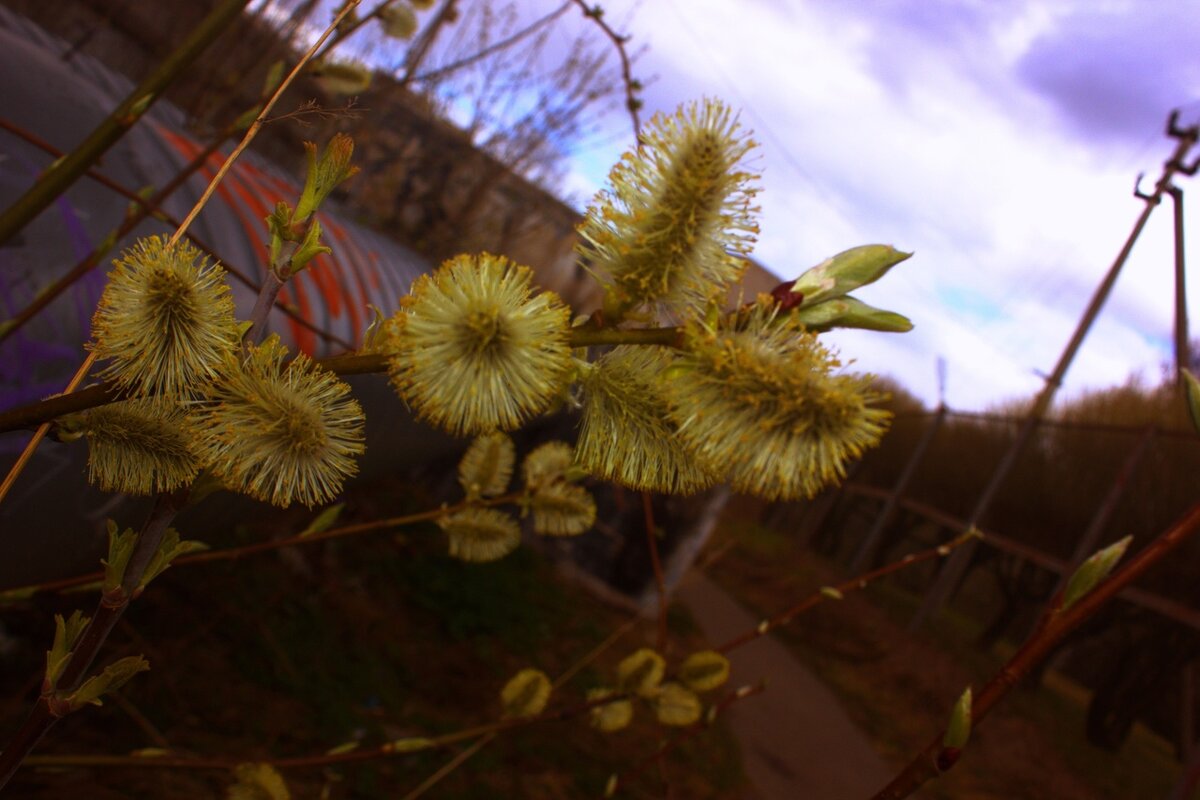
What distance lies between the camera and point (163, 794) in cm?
156

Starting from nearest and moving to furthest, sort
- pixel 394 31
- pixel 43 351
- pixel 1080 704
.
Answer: pixel 43 351 → pixel 394 31 → pixel 1080 704

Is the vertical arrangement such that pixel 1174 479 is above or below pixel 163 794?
above

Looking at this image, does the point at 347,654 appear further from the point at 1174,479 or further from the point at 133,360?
the point at 1174,479

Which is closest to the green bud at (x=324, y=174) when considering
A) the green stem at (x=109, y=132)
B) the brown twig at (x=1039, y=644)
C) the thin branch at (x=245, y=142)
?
the thin branch at (x=245, y=142)

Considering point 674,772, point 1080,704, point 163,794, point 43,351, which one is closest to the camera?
point 43,351

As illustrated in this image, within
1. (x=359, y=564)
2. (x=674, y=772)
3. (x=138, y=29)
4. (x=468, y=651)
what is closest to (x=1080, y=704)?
(x=674, y=772)

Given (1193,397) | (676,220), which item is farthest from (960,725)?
(676,220)

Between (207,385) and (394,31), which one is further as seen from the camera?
(394,31)

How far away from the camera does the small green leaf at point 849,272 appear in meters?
0.46

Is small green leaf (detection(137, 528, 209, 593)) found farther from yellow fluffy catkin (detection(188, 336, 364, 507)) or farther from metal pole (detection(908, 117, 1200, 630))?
metal pole (detection(908, 117, 1200, 630))

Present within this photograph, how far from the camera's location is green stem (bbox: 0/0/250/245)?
2.01ft

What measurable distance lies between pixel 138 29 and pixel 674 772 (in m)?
5.96

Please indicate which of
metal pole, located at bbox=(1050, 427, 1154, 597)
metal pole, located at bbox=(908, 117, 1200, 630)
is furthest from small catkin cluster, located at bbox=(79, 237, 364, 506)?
metal pole, located at bbox=(908, 117, 1200, 630)

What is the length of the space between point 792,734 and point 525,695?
4.28m
